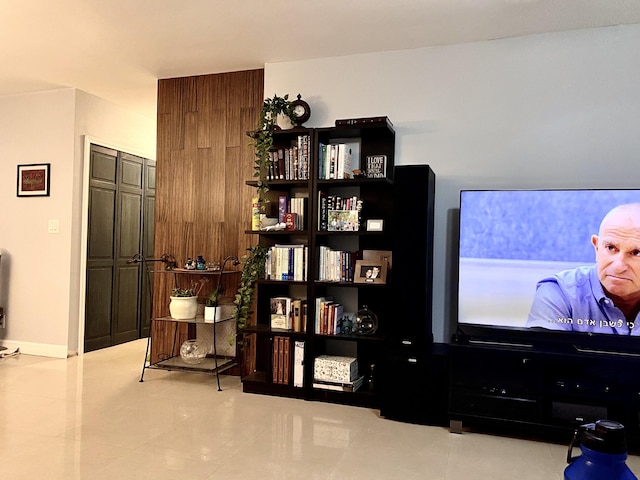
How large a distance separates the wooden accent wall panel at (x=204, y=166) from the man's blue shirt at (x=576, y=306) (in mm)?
2249

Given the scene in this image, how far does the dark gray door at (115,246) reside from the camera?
5.00 m

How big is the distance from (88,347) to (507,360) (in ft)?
12.9

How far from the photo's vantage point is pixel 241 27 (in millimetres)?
3369

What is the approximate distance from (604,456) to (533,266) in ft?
6.23

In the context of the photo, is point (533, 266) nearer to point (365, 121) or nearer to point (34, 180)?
point (365, 121)

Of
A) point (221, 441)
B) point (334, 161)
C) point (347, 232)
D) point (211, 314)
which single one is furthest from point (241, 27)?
point (221, 441)

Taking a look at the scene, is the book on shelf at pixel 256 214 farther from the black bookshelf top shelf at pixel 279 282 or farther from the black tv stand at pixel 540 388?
the black tv stand at pixel 540 388

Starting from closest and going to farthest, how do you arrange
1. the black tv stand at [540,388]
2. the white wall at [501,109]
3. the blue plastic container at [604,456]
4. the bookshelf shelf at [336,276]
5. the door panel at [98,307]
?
the blue plastic container at [604,456]
the black tv stand at [540,388]
the white wall at [501,109]
the bookshelf shelf at [336,276]
the door panel at [98,307]

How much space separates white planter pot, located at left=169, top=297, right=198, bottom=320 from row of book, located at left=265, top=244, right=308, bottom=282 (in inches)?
28.2

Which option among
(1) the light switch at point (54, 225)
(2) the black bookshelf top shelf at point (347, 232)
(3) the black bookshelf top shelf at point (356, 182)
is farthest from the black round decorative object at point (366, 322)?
(1) the light switch at point (54, 225)

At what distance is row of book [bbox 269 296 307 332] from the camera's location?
11.9ft

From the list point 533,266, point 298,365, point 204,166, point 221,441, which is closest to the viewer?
point 221,441

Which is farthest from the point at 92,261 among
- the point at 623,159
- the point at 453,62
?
the point at 623,159

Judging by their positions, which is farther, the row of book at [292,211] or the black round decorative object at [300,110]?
the black round decorative object at [300,110]
